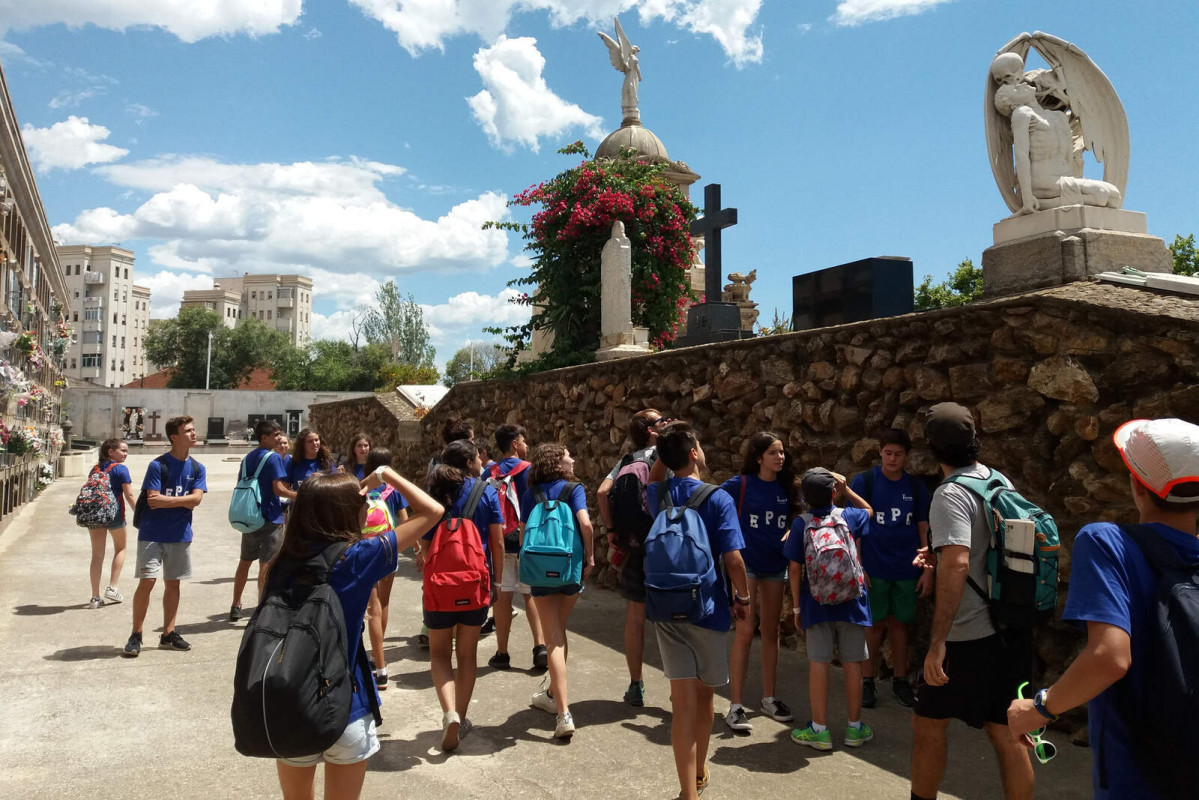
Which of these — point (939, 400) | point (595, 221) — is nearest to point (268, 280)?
point (595, 221)

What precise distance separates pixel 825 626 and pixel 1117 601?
2570 millimetres

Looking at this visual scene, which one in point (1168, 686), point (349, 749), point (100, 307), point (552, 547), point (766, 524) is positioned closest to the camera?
point (1168, 686)

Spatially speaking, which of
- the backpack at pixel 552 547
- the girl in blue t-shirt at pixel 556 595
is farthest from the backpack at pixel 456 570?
the girl in blue t-shirt at pixel 556 595

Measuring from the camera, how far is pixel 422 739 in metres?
4.37

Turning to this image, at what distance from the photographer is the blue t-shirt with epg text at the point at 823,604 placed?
13.9 ft

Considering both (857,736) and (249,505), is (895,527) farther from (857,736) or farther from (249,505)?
(249,505)

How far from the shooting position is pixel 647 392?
7.98 metres

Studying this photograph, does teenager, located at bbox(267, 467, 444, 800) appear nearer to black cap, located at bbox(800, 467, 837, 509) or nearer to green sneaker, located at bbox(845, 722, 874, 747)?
black cap, located at bbox(800, 467, 837, 509)

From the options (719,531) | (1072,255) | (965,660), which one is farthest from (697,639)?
(1072,255)

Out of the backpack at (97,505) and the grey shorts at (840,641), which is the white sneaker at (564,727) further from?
the backpack at (97,505)

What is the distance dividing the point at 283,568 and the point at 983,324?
398cm

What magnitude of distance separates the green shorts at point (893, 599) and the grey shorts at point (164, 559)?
15.9ft

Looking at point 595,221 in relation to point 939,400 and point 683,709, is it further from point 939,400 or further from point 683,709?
point 683,709

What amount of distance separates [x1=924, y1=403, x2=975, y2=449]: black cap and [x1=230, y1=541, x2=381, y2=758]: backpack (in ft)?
7.63
